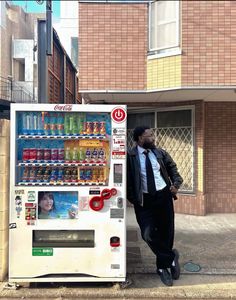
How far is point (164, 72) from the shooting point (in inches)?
281

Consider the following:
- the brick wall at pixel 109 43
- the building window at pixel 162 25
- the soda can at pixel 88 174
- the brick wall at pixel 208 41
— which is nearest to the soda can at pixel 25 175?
the soda can at pixel 88 174

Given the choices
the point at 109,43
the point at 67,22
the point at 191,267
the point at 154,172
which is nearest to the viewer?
the point at 154,172

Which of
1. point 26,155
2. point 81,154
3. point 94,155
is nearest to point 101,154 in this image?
point 94,155

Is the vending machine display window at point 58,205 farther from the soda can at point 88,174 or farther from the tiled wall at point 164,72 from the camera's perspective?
the tiled wall at point 164,72

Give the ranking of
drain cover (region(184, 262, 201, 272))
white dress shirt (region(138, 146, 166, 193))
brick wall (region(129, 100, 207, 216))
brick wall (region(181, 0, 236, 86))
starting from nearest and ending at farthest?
white dress shirt (region(138, 146, 166, 193)) < drain cover (region(184, 262, 201, 272)) < brick wall (region(181, 0, 236, 86)) < brick wall (region(129, 100, 207, 216))

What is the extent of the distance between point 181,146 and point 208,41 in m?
2.52

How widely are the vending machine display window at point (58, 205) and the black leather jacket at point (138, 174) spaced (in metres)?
0.72

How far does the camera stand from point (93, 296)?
3869 millimetres

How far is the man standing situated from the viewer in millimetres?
4199

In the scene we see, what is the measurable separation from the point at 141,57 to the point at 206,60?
1398mm

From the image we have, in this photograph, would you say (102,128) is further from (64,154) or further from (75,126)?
(64,154)

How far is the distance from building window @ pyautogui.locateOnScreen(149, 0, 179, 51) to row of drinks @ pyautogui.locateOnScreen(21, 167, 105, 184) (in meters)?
4.21

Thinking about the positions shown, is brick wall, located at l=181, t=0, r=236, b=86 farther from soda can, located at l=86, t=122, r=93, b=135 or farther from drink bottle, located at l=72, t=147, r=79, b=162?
drink bottle, located at l=72, t=147, r=79, b=162

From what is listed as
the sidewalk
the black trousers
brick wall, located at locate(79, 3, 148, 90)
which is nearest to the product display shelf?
the black trousers
